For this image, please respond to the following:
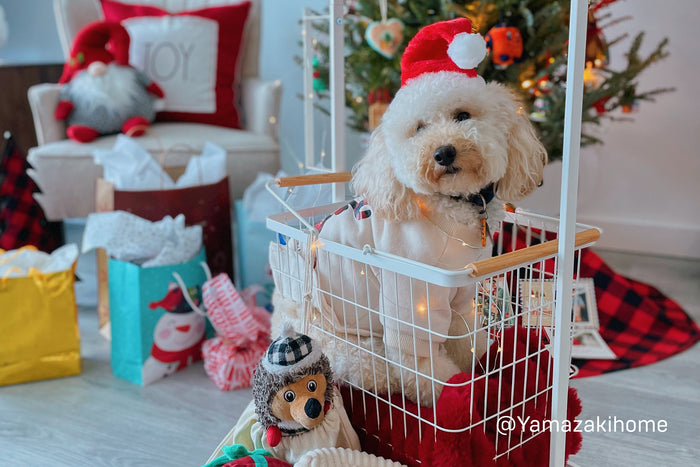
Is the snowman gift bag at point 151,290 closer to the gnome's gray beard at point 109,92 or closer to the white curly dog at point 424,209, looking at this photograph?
the white curly dog at point 424,209

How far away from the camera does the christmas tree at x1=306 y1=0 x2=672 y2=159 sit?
1743 mm

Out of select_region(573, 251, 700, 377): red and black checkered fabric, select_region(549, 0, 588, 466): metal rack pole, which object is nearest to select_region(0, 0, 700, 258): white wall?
select_region(573, 251, 700, 377): red and black checkered fabric

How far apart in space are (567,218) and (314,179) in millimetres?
521

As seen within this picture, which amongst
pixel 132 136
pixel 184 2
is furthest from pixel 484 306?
pixel 184 2

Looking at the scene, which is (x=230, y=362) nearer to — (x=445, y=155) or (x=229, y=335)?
(x=229, y=335)

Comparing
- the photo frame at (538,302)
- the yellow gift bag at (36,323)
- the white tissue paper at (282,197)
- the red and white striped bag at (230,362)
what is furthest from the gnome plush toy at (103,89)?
the photo frame at (538,302)

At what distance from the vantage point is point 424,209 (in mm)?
1044

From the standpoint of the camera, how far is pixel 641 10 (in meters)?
2.31

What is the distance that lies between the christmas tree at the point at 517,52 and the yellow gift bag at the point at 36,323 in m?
0.92

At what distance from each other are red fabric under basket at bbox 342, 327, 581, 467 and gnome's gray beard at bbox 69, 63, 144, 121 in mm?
1390

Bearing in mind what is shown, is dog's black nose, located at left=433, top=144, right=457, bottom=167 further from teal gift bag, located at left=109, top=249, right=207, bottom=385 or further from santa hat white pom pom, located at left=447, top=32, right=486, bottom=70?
teal gift bag, located at left=109, top=249, right=207, bottom=385

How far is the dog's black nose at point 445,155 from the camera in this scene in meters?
0.94

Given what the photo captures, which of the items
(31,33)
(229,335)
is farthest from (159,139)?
(31,33)

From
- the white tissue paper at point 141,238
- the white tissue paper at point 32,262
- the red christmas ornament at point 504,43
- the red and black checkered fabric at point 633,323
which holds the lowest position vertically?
the red and black checkered fabric at point 633,323
